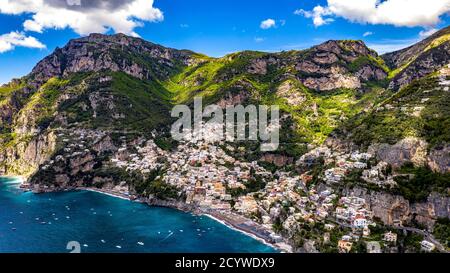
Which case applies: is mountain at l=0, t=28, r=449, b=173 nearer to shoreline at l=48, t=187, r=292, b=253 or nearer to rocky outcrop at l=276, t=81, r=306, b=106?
rocky outcrop at l=276, t=81, r=306, b=106

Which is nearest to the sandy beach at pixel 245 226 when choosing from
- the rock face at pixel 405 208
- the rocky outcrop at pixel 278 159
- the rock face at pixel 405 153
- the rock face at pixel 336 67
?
the rock face at pixel 405 208

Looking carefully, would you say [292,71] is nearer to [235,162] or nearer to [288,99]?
[288,99]

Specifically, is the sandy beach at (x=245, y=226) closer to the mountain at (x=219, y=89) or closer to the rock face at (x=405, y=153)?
the rock face at (x=405, y=153)

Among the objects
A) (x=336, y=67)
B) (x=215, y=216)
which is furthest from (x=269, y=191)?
(x=336, y=67)

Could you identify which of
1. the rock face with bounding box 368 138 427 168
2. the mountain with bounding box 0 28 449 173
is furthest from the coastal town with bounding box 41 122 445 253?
the mountain with bounding box 0 28 449 173

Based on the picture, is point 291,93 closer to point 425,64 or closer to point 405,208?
point 425,64

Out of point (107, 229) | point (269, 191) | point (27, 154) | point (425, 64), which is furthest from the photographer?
point (425, 64)
